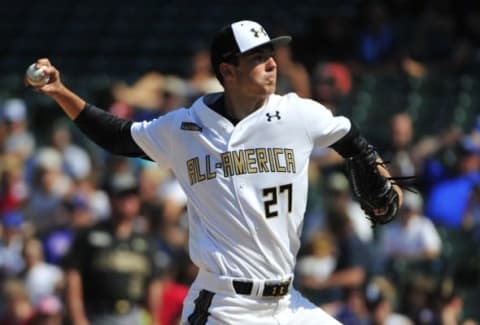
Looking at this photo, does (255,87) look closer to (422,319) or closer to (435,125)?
(422,319)

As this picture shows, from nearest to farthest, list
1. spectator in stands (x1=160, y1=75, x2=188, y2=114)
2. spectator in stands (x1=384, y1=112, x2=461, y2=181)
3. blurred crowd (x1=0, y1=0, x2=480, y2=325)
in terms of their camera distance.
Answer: blurred crowd (x1=0, y1=0, x2=480, y2=325)
spectator in stands (x1=384, y1=112, x2=461, y2=181)
spectator in stands (x1=160, y1=75, x2=188, y2=114)

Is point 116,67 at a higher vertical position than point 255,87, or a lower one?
lower

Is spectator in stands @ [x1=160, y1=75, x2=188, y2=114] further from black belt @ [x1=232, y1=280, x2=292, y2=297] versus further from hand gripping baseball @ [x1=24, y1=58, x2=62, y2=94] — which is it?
black belt @ [x1=232, y1=280, x2=292, y2=297]

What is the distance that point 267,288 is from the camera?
5.71 metres

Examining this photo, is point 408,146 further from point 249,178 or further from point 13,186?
point 249,178

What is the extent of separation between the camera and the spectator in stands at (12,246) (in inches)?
434

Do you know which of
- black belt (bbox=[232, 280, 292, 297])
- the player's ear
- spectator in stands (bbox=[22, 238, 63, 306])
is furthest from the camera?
spectator in stands (bbox=[22, 238, 63, 306])

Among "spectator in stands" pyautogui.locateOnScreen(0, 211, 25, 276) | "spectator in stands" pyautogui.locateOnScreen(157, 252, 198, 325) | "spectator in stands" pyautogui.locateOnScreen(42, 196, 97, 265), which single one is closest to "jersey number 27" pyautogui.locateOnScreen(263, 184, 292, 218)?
"spectator in stands" pyautogui.locateOnScreen(157, 252, 198, 325)

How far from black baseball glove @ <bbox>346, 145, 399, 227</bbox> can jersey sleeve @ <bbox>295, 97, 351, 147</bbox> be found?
198mm

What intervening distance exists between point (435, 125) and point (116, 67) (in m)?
5.12

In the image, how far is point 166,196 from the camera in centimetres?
1128

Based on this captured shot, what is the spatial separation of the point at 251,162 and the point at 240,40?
0.54m

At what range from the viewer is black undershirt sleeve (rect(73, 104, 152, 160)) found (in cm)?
610

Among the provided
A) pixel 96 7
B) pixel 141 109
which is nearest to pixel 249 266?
pixel 141 109
